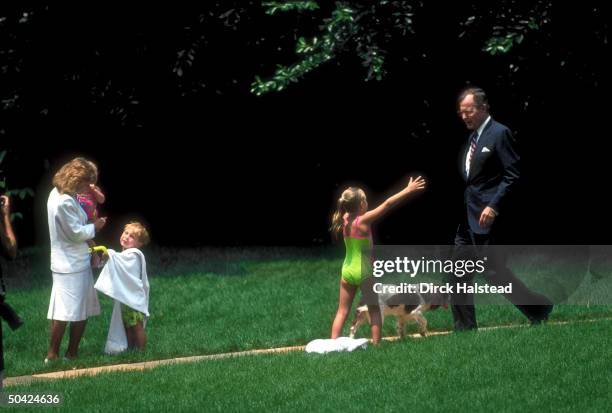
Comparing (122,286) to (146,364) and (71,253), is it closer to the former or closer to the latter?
(71,253)

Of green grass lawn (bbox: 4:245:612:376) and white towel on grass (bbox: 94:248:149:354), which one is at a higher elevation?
white towel on grass (bbox: 94:248:149:354)

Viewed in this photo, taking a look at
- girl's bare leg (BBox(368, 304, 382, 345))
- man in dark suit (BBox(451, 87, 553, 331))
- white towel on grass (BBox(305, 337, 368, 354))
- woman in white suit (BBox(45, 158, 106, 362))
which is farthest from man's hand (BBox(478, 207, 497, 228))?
woman in white suit (BBox(45, 158, 106, 362))

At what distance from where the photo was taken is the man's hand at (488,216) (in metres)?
10.8

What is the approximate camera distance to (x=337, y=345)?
1094 centimetres

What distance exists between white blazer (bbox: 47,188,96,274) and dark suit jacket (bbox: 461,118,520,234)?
3.29 m

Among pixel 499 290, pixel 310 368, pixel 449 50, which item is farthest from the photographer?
pixel 449 50

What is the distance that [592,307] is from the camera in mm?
13031

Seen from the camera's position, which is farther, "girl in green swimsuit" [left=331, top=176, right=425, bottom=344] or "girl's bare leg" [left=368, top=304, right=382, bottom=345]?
"girl's bare leg" [left=368, top=304, right=382, bottom=345]

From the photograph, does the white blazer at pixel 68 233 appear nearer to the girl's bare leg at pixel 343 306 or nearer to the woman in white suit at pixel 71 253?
the woman in white suit at pixel 71 253

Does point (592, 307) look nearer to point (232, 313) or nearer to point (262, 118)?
point (232, 313)

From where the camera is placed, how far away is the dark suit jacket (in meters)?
11.0

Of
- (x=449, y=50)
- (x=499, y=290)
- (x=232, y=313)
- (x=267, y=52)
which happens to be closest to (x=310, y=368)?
(x=499, y=290)

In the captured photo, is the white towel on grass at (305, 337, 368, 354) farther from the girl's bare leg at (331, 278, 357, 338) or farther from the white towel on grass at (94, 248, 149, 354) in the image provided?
the white towel on grass at (94, 248, 149, 354)

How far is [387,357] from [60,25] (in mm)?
10342
